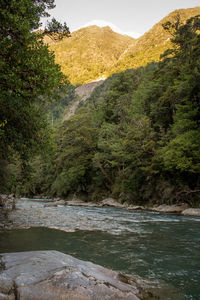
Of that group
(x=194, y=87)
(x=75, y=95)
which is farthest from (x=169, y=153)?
(x=75, y=95)

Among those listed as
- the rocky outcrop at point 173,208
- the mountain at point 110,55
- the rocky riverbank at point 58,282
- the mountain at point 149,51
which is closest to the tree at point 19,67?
the rocky riverbank at point 58,282

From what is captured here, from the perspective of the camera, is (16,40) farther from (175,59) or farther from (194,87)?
(175,59)

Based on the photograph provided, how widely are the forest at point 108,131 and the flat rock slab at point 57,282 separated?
9.86ft

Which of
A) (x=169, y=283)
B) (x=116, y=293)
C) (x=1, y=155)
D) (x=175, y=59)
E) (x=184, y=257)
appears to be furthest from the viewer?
(x=175, y=59)

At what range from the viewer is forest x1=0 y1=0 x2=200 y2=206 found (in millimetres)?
6582

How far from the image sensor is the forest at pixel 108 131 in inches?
259

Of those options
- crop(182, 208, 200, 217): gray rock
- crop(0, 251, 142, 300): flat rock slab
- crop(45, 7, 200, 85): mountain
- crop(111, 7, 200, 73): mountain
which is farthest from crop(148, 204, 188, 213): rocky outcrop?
crop(45, 7, 200, 85): mountain

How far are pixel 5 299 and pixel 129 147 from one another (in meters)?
23.7

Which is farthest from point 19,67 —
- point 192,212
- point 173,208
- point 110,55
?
point 110,55

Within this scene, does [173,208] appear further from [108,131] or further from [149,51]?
[149,51]

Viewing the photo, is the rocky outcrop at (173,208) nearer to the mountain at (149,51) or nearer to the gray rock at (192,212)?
the gray rock at (192,212)

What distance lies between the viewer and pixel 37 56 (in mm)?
6711

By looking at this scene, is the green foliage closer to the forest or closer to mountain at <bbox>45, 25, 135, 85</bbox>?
the forest

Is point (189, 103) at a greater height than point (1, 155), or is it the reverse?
point (189, 103)
